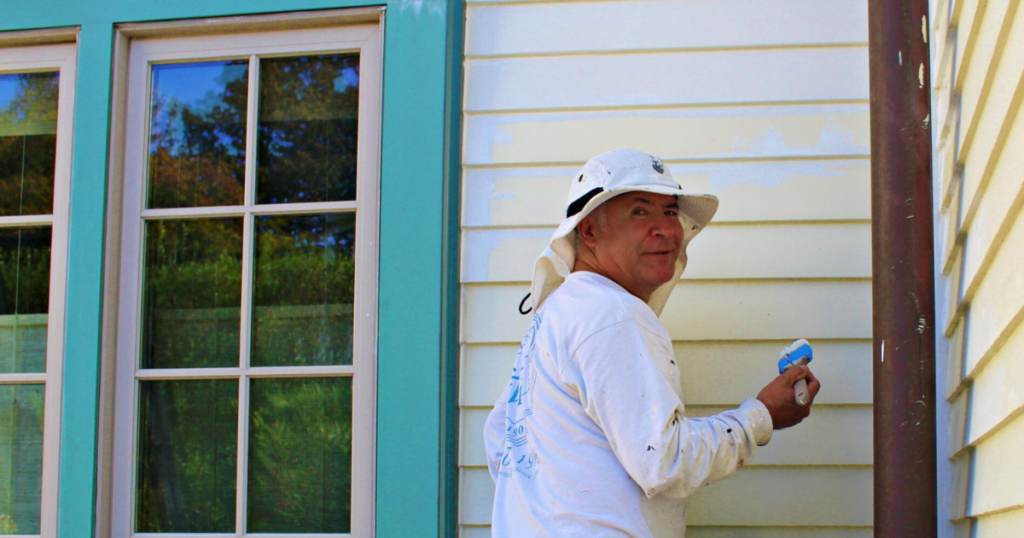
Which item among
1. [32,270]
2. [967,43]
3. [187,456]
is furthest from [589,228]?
[32,270]

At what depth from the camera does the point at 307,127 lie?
3.00 meters

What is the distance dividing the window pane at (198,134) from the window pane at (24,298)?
1.35 ft

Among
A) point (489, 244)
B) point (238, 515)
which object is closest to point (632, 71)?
point (489, 244)

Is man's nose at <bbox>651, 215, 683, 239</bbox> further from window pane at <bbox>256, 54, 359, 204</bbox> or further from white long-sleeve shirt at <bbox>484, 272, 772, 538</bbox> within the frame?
window pane at <bbox>256, 54, 359, 204</bbox>

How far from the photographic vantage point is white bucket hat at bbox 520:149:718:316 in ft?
7.55

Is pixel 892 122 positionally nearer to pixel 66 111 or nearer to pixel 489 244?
pixel 489 244

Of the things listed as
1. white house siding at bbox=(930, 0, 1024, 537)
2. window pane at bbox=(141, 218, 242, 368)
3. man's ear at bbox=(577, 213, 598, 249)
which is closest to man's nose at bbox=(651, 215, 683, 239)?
man's ear at bbox=(577, 213, 598, 249)

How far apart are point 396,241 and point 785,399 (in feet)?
3.91

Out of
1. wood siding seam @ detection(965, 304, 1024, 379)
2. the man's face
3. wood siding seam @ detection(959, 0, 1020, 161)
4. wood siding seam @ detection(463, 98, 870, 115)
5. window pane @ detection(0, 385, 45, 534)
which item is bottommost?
window pane @ detection(0, 385, 45, 534)

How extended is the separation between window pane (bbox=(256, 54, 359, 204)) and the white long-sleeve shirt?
1065 millimetres

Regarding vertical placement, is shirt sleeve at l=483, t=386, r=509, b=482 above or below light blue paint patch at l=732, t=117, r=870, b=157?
below

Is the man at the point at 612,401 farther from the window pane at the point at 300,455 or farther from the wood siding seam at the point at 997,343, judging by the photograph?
the window pane at the point at 300,455

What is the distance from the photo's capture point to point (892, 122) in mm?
2100

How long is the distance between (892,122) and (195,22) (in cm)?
208
